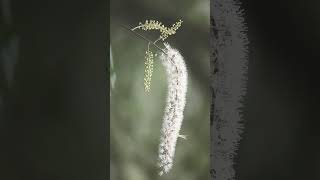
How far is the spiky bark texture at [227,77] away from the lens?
186 centimetres

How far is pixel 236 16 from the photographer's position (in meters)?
1.86

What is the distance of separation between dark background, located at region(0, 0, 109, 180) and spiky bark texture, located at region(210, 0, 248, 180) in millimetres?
359

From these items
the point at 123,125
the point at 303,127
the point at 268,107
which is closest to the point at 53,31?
the point at 123,125

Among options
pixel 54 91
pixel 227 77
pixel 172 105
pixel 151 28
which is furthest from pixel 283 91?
pixel 54 91

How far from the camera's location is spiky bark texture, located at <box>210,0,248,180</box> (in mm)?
1859

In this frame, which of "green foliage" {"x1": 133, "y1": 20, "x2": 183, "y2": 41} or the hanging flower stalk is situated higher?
"green foliage" {"x1": 133, "y1": 20, "x2": 183, "y2": 41}

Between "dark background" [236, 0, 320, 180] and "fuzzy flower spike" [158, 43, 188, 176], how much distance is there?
22 cm

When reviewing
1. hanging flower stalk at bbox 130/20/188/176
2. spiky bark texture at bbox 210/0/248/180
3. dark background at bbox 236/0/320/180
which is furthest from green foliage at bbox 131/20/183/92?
dark background at bbox 236/0/320/180

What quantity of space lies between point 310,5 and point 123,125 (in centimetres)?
72

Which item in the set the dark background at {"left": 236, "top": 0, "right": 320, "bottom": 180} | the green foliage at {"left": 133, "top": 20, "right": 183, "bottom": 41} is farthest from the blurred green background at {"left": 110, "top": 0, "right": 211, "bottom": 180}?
the dark background at {"left": 236, "top": 0, "right": 320, "bottom": 180}

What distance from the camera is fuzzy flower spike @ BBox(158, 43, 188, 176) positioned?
1.87 meters

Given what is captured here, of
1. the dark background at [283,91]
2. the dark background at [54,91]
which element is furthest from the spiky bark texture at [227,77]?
the dark background at [54,91]

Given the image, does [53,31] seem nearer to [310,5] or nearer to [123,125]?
[123,125]

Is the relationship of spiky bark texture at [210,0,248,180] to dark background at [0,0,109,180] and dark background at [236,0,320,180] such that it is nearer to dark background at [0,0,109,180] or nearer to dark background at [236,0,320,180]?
dark background at [236,0,320,180]
